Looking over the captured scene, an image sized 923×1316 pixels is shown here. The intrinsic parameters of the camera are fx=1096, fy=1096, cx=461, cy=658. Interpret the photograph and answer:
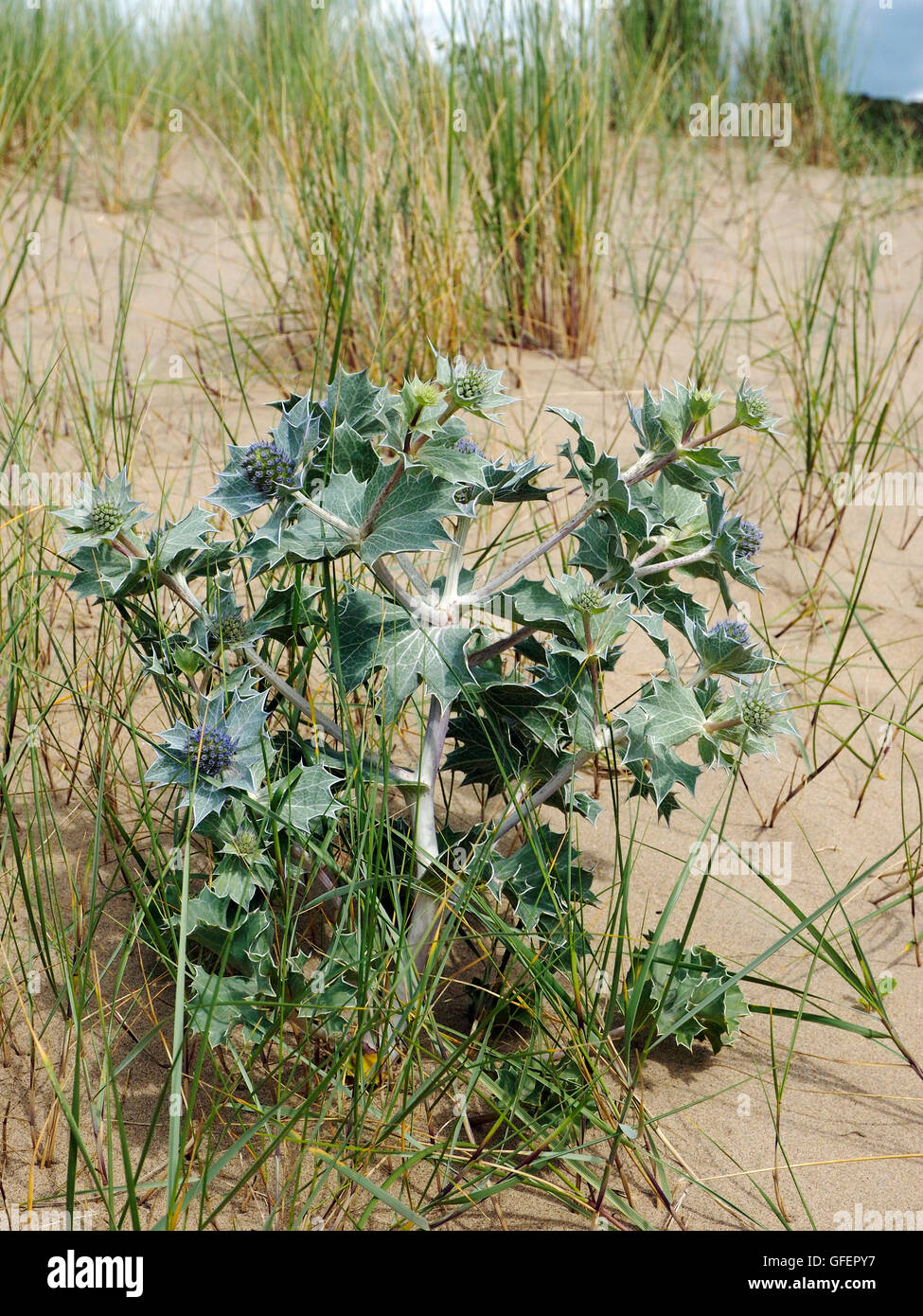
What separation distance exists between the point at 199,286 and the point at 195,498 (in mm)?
1884

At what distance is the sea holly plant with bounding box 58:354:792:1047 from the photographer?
59.2 inches

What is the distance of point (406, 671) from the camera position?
1.54 m

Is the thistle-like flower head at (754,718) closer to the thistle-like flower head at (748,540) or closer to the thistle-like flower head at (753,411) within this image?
the thistle-like flower head at (748,540)

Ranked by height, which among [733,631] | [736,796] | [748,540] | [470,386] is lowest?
[736,796]

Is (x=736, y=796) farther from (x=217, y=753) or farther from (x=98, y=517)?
(x=98, y=517)

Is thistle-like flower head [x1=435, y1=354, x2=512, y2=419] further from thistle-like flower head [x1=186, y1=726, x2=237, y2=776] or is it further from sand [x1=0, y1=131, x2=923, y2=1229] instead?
sand [x1=0, y1=131, x2=923, y2=1229]

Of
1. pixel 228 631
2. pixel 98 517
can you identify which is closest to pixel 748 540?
pixel 228 631

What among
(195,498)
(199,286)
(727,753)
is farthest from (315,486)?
(199,286)

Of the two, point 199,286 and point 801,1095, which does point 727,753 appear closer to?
point 801,1095

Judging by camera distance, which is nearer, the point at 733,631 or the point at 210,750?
the point at 210,750

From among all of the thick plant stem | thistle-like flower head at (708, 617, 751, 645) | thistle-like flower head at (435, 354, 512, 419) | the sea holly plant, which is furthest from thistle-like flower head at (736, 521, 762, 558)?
the thick plant stem

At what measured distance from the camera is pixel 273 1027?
1.42m

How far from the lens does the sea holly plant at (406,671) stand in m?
1.50

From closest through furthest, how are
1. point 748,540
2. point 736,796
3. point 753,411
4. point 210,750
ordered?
1. point 210,750
2. point 753,411
3. point 748,540
4. point 736,796
